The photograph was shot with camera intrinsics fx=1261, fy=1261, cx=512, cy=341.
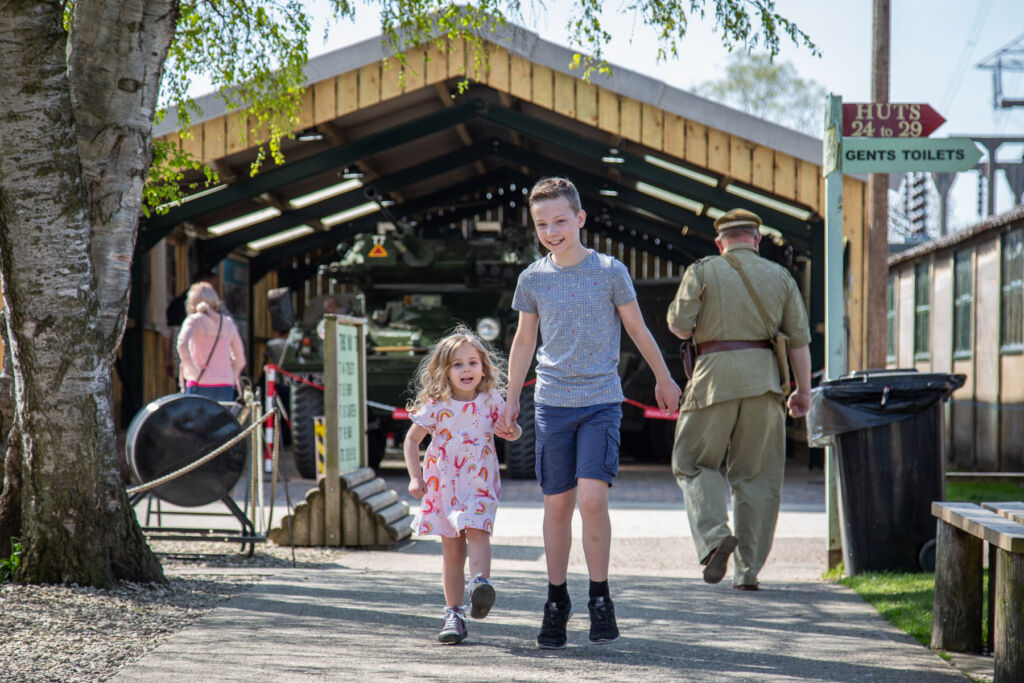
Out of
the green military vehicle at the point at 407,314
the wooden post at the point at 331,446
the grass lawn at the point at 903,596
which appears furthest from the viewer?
the green military vehicle at the point at 407,314

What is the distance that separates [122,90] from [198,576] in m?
2.45

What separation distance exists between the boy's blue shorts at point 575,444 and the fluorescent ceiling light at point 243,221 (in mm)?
15203

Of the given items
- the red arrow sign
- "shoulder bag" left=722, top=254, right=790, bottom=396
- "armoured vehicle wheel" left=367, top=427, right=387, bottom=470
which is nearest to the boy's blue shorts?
"shoulder bag" left=722, top=254, right=790, bottom=396

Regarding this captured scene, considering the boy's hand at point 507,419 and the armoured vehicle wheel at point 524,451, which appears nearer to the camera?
the boy's hand at point 507,419

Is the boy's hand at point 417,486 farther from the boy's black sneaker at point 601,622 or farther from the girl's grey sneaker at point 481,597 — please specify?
the boy's black sneaker at point 601,622

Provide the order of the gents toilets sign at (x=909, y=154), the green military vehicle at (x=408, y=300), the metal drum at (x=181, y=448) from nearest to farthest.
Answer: the gents toilets sign at (x=909, y=154)
the metal drum at (x=181, y=448)
the green military vehicle at (x=408, y=300)

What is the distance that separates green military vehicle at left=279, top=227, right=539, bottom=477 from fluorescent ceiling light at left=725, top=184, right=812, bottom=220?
150 inches

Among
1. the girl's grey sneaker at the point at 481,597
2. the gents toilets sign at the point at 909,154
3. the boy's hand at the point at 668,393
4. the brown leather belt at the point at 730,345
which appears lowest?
the girl's grey sneaker at the point at 481,597

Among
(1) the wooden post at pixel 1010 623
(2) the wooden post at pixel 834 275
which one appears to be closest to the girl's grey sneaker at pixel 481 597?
(1) the wooden post at pixel 1010 623

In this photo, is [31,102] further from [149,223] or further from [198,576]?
[149,223]

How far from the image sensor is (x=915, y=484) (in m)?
6.22

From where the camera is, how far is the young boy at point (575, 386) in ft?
15.1

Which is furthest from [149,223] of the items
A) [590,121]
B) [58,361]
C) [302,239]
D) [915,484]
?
[915,484]

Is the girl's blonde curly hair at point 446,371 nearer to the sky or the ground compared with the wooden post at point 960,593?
nearer to the sky
